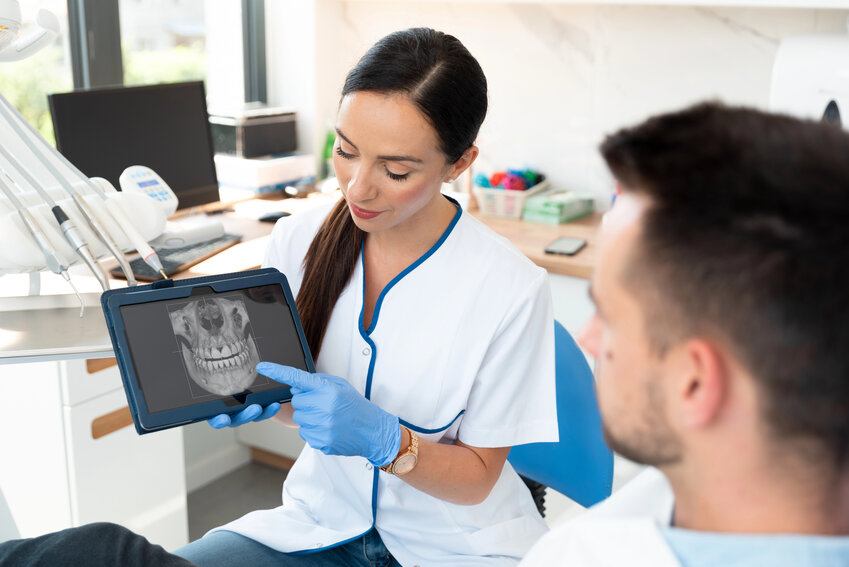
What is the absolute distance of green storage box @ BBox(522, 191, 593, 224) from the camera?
2559 millimetres

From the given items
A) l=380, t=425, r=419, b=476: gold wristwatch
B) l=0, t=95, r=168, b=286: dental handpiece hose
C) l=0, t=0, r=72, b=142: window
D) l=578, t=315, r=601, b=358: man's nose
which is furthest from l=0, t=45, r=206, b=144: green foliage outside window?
l=578, t=315, r=601, b=358: man's nose

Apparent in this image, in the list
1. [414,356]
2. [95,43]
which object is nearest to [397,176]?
[414,356]

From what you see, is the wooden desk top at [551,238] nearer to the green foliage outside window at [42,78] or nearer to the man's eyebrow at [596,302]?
the green foliage outside window at [42,78]

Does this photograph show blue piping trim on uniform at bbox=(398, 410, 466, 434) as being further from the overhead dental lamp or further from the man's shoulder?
the overhead dental lamp

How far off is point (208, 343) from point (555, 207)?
1.57m

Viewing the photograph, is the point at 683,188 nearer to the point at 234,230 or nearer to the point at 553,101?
the point at 234,230

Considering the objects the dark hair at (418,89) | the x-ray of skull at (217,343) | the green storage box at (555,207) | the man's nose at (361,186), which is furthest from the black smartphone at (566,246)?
the x-ray of skull at (217,343)

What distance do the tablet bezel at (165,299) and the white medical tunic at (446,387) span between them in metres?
0.14

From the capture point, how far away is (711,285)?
2.00ft

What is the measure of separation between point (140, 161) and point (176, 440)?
2.38ft

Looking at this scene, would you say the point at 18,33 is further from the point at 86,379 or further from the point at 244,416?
the point at 244,416

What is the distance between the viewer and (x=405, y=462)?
1.18 metres

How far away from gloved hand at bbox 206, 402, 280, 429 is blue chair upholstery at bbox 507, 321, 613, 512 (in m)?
0.47

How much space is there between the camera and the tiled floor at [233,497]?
241cm
